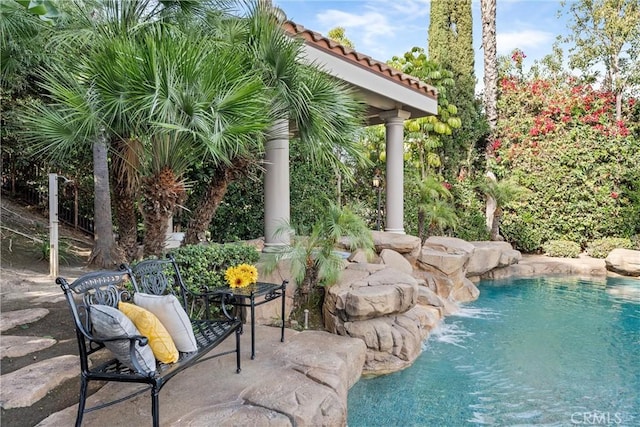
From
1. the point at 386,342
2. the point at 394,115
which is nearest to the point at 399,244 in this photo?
the point at 394,115

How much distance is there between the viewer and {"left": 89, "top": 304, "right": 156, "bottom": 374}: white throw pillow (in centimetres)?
258

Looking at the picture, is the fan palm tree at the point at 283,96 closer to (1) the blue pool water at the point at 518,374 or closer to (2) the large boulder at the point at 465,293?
(1) the blue pool water at the point at 518,374

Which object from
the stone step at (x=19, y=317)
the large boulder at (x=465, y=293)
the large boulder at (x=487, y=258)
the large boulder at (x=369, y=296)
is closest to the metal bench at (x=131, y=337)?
the stone step at (x=19, y=317)

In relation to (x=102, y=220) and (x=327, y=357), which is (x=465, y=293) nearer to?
(x=327, y=357)

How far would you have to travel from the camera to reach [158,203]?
441 centimetres

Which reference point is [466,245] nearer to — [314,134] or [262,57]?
[314,134]

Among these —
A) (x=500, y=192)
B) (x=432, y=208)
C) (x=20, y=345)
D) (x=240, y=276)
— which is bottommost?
(x=20, y=345)

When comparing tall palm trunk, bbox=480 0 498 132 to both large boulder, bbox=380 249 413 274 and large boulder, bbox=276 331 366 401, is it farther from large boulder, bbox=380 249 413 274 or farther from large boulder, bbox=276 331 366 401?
large boulder, bbox=276 331 366 401

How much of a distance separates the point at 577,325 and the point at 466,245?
3.14m

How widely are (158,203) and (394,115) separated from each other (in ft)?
19.9

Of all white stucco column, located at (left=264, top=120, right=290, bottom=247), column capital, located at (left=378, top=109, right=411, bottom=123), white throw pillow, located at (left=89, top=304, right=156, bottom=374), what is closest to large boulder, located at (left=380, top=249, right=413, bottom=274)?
white stucco column, located at (left=264, top=120, right=290, bottom=247)

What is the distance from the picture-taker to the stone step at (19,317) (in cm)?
467

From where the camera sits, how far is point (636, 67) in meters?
13.6

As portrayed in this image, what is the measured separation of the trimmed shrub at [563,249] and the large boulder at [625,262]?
71.4 inches
